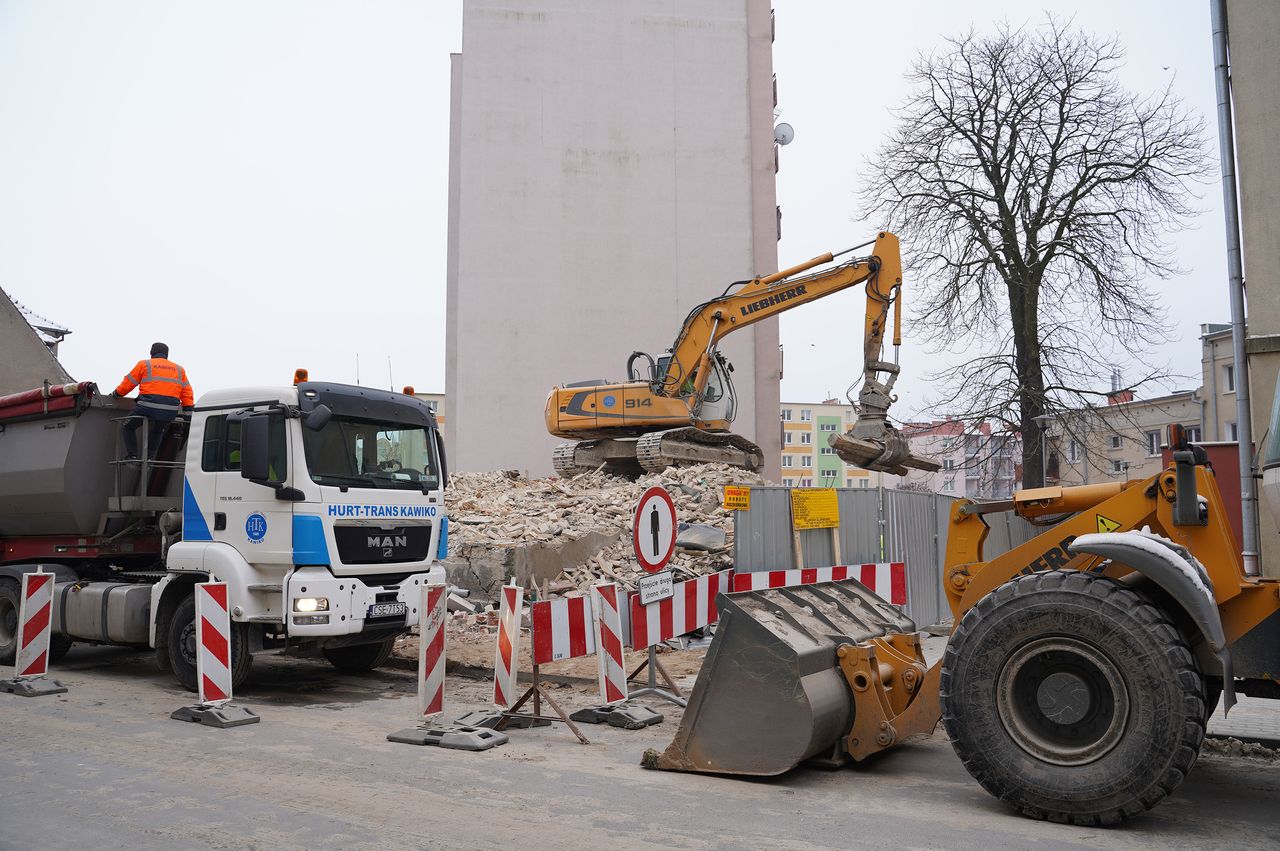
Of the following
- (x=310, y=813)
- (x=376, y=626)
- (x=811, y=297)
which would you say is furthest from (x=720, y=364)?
→ (x=310, y=813)

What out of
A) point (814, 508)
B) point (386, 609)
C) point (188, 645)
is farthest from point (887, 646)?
point (188, 645)

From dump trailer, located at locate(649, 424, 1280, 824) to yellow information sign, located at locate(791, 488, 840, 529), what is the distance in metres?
5.82

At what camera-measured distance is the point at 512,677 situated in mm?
8250

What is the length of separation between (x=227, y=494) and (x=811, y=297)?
41.2ft

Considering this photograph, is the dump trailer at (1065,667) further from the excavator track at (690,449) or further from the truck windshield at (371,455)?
the excavator track at (690,449)

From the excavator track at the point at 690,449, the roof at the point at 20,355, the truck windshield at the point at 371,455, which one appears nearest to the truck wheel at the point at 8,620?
the truck windshield at the point at 371,455

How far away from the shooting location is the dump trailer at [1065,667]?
5.12 meters

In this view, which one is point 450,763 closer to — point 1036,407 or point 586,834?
point 586,834

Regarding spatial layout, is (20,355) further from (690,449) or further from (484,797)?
(484,797)

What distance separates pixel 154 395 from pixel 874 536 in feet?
29.7

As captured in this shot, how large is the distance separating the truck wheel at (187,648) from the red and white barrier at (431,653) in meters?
2.29

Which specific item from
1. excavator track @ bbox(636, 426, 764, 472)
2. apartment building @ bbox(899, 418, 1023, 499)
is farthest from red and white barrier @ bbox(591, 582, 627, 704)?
apartment building @ bbox(899, 418, 1023, 499)

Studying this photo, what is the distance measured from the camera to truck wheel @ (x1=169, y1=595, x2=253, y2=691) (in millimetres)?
9430

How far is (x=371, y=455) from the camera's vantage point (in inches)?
382
